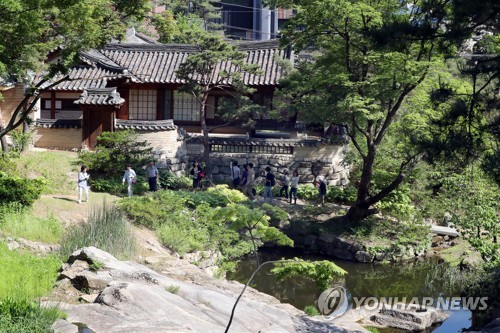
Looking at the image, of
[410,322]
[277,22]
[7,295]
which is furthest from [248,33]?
[7,295]

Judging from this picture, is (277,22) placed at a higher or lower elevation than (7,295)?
higher

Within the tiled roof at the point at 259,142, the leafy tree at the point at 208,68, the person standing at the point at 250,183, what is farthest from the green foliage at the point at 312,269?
the tiled roof at the point at 259,142

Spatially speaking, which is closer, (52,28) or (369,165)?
(52,28)

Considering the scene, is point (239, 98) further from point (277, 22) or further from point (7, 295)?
point (277, 22)

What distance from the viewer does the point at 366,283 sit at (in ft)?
68.7

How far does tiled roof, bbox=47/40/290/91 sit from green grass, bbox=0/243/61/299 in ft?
58.6

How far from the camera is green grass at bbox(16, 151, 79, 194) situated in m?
23.1

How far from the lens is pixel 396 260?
23547 millimetres

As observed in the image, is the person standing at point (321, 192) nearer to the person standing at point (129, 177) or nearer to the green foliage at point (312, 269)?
the person standing at point (129, 177)

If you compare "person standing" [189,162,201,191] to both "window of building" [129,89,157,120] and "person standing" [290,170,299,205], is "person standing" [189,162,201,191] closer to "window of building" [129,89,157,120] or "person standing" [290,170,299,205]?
"person standing" [290,170,299,205]

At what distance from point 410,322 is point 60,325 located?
29.2 ft

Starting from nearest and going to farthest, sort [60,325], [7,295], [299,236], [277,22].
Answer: [60,325]
[7,295]
[299,236]
[277,22]

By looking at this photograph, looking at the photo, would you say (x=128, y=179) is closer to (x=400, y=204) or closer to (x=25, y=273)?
(x=400, y=204)

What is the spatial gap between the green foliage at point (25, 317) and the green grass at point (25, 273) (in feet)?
3.78
